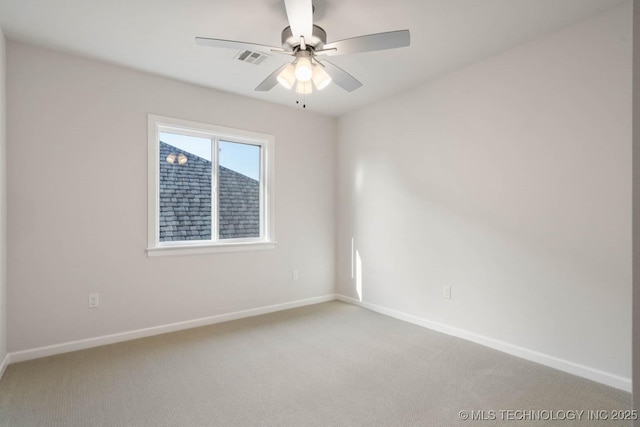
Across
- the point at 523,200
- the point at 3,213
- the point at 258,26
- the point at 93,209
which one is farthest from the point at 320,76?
the point at 3,213

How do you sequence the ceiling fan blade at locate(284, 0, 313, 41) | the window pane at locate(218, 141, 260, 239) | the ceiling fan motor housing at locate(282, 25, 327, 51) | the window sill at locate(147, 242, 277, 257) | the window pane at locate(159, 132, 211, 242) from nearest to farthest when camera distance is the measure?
the ceiling fan blade at locate(284, 0, 313, 41) < the ceiling fan motor housing at locate(282, 25, 327, 51) < the window sill at locate(147, 242, 277, 257) < the window pane at locate(159, 132, 211, 242) < the window pane at locate(218, 141, 260, 239)

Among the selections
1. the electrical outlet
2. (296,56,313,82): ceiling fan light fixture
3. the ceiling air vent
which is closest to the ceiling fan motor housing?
(296,56,313,82): ceiling fan light fixture

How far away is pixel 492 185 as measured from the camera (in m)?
3.00

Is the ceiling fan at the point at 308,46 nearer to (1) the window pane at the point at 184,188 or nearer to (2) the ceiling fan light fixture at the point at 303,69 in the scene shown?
(2) the ceiling fan light fixture at the point at 303,69

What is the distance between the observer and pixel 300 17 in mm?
1873

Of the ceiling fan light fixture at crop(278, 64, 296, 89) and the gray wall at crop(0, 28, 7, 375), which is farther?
the gray wall at crop(0, 28, 7, 375)

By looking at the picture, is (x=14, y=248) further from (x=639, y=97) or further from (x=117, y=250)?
(x=639, y=97)

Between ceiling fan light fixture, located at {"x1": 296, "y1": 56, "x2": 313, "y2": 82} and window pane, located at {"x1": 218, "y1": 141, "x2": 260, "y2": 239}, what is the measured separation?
191 centimetres

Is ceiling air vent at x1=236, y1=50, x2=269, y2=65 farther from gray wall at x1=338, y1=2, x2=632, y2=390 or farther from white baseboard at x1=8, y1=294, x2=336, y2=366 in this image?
white baseboard at x1=8, y1=294, x2=336, y2=366

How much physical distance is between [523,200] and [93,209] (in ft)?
12.2

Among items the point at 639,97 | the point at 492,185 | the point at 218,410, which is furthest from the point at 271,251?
the point at 639,97

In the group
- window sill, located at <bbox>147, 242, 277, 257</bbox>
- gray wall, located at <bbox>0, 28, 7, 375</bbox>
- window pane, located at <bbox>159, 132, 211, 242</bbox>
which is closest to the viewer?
gray wall, located at <bbox>0, 28, 7, 375</bbox>

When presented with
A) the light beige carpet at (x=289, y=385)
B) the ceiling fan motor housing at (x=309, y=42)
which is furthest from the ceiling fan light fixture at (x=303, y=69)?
the light beige carpet at (x=289, y=385)

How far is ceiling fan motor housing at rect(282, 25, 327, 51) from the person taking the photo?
222cm
